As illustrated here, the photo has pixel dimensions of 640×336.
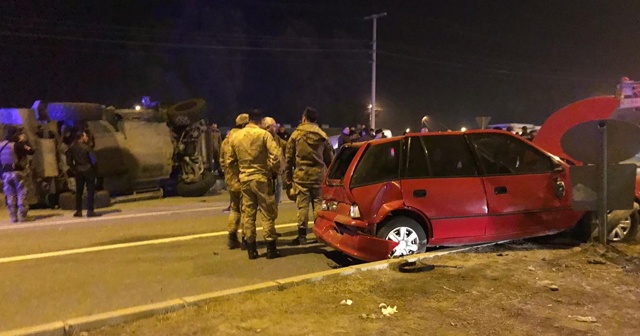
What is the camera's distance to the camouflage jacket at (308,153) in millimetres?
7836

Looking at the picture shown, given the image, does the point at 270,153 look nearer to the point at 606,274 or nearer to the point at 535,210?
the point at 535,210

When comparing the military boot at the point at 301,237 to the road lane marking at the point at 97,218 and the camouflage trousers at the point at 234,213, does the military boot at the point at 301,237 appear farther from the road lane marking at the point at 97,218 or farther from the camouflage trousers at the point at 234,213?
the road lane marking at the point at 97,218

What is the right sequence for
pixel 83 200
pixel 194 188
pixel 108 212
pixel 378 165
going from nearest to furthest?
pixel 378 165
pixel 108 212
pixel 83 200
pixel 194 188

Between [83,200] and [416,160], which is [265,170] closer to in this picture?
[416,160]

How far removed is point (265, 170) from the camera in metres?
7.03

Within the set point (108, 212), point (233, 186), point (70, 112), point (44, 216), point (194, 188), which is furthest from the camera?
point (194, 188)

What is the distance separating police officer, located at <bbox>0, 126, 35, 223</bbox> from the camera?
34.7 ft

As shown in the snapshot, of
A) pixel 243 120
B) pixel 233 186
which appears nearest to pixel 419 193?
pixel 233 186

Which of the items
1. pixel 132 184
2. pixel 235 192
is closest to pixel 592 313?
pixel 235 192

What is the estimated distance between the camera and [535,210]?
6.89m

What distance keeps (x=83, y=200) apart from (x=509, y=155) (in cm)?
951

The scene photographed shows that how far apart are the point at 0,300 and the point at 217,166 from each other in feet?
36.8

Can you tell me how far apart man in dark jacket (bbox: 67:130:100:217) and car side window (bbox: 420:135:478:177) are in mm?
7251

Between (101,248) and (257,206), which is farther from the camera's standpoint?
(101,248)
